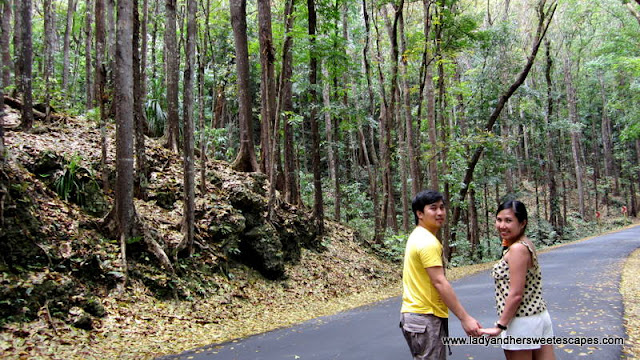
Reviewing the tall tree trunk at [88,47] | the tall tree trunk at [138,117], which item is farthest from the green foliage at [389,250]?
the tall tree trunk at [88,47]

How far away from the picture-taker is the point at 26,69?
9914 mm

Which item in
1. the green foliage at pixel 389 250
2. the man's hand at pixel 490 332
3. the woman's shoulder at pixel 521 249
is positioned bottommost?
the green foliage at pixel 389 250

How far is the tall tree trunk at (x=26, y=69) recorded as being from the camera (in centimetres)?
993

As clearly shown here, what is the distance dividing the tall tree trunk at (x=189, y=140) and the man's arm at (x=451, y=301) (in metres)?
7.70

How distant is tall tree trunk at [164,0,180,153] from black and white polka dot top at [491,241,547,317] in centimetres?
930

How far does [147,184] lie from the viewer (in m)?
11.1

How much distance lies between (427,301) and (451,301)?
0.18 m

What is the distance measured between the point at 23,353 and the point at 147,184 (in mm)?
6153

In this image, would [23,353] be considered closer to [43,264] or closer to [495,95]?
[43,264]

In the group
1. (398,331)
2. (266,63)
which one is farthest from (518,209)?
(266,63)

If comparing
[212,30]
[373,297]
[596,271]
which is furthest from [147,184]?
[596,271]

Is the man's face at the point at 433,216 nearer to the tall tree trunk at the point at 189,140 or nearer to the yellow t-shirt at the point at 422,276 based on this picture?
the yellow t-shirt at the point at 422,276

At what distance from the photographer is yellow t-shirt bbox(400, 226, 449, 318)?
288 centimetres

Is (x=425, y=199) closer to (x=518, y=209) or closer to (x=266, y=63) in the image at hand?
(x=518, y=209)
